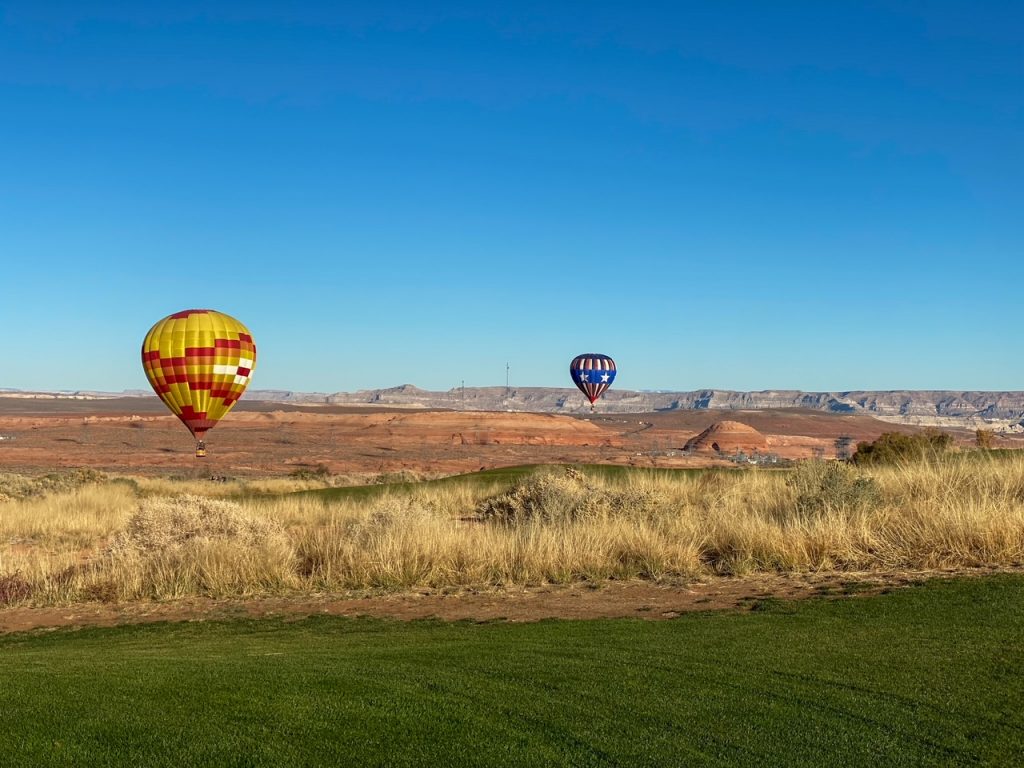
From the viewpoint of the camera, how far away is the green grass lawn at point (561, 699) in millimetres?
5109

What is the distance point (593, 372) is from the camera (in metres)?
70.9

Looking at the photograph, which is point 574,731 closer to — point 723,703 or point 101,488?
point 723,703

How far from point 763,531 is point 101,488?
2528 cm

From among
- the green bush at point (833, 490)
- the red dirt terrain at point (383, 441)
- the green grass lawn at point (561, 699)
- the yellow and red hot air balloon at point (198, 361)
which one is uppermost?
the yellow and red hot air balloon at point (198, 361)

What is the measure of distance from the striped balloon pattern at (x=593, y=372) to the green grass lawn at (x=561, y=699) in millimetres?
61779

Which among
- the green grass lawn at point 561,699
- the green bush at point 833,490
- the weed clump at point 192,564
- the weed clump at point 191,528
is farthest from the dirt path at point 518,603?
the green bush at point 833,490

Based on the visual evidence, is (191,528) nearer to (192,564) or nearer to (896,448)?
(192,564)

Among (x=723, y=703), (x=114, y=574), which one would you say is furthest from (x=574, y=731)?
(x=114, y=574)

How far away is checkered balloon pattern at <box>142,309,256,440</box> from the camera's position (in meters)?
33.6

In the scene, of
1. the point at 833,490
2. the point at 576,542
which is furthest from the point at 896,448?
the point at 576,542

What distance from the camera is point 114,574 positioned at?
Result: 14.9 meters

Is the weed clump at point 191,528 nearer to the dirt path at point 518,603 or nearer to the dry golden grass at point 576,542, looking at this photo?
the dry golden grass at point 576,542

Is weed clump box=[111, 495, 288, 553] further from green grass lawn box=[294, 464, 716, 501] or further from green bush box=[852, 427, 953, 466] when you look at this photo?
green bush box=[852, 427, 953, 466]

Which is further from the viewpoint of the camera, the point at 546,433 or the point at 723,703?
the point at 546,433
